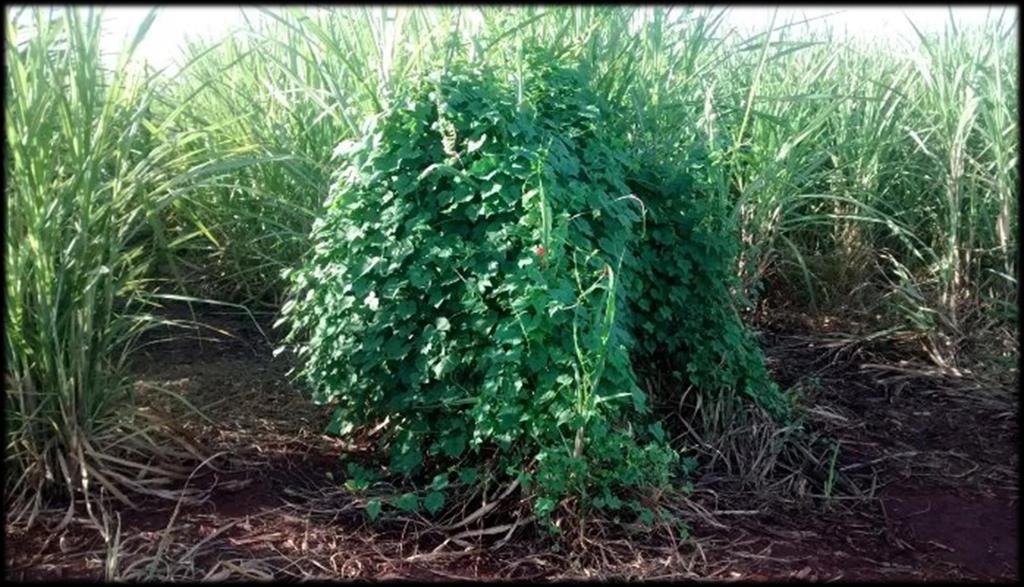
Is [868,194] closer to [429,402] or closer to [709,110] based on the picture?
[709,110]

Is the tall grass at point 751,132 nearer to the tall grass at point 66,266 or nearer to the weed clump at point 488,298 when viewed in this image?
the weed clump at point 488,298

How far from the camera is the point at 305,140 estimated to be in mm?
4676

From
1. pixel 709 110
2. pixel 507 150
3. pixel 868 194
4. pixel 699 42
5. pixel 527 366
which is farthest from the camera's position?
pixel 868 194

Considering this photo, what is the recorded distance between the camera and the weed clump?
10.2 ft

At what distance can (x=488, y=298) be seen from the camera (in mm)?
3270

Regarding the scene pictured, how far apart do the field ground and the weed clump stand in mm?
186

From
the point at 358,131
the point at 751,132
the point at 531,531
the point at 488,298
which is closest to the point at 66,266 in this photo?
the point at 358,131

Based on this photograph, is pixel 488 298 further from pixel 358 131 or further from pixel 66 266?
pixel 66 266

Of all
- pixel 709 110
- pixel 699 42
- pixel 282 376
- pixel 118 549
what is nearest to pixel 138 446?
pixel 118 549

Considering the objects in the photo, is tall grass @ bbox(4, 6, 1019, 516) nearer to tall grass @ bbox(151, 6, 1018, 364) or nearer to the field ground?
tall grass @ bbox(151, 6, 1018, 364)

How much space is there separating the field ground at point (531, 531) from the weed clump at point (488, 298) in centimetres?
19

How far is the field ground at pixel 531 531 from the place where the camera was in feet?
9.75

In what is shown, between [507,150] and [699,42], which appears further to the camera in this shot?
[699,42]

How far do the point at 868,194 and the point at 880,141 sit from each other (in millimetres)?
288
